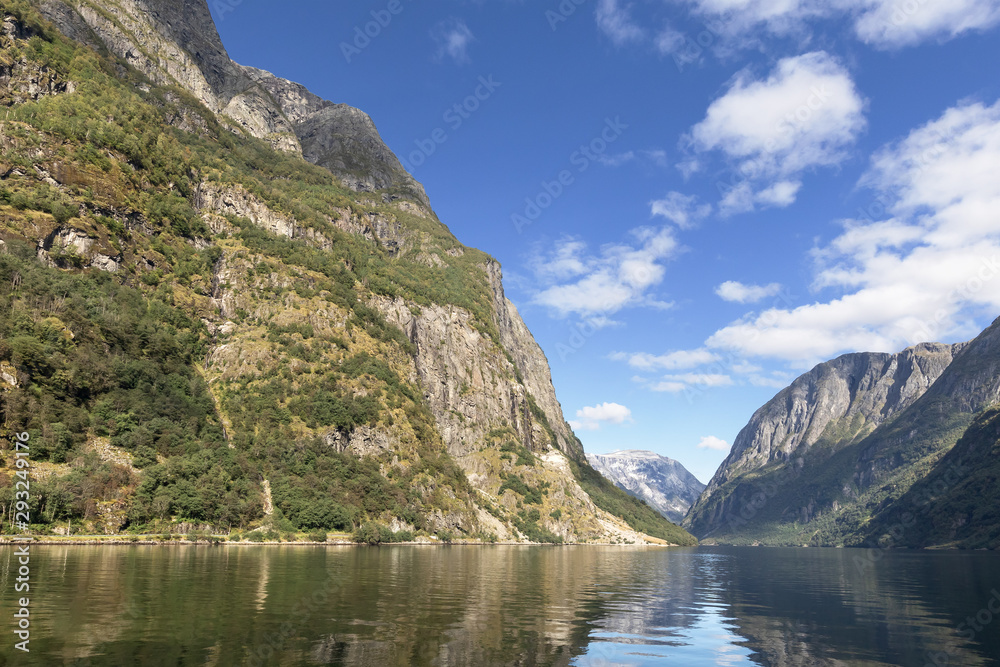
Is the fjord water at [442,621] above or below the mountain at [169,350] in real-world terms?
below

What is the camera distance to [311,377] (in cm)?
15388

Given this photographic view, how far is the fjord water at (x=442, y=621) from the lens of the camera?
72.0ft

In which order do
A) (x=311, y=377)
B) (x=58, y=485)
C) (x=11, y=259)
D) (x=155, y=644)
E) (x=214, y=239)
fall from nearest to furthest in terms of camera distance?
(x=155, y=644) → (x=58, y=485) → (x=11, y=259) → (x=311, y=377) → (x=214, y=239)

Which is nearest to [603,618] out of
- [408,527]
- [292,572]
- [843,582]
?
[292,572]

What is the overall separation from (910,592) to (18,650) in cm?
6841

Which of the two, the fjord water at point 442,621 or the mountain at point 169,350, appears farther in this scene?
the mountain at point 169,350

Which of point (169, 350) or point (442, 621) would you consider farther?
point (169, 350)

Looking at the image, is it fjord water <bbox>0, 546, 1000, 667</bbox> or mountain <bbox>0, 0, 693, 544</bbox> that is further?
mountain <bbox>0, 0, 693, 544</bbox>

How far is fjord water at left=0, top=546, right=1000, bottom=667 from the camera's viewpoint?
2194 centimetres

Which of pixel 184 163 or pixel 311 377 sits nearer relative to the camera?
pixel 311 377

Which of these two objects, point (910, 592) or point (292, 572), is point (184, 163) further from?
point (910, 592)

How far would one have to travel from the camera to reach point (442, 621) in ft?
98.6

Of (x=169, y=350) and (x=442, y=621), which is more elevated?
(x=169, y=350)

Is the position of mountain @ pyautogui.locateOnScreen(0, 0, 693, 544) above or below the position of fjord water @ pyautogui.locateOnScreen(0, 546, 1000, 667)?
above
